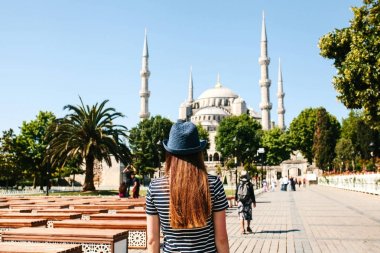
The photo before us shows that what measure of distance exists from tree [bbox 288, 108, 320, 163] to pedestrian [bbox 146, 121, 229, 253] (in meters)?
74.3

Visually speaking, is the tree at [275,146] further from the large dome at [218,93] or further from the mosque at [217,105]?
the large dome at [218,93]

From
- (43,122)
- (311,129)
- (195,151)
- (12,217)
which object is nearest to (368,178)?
(12,217)

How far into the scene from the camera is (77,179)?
57938 mm

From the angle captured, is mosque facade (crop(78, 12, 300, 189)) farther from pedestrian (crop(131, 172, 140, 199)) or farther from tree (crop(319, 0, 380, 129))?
tree (crop(319, 0, 380, 129))

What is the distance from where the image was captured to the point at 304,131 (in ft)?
245

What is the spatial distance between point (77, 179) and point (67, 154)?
2859 cm

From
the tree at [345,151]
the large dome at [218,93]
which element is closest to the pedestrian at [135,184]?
the tree at [345,151]

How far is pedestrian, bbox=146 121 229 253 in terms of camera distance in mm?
2723

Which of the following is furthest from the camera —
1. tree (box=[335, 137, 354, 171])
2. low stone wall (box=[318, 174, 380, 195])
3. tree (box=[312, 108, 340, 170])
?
tree (box=[312, 108, 340, 170])

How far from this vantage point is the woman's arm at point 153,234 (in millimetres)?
2867

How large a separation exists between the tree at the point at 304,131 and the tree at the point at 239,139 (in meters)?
6.69

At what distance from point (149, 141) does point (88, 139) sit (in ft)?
109

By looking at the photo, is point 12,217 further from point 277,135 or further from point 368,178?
point 277,135

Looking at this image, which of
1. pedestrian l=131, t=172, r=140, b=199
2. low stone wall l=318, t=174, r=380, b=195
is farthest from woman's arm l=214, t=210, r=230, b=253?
low stone wall l=318, t=174, r=380, b=195
